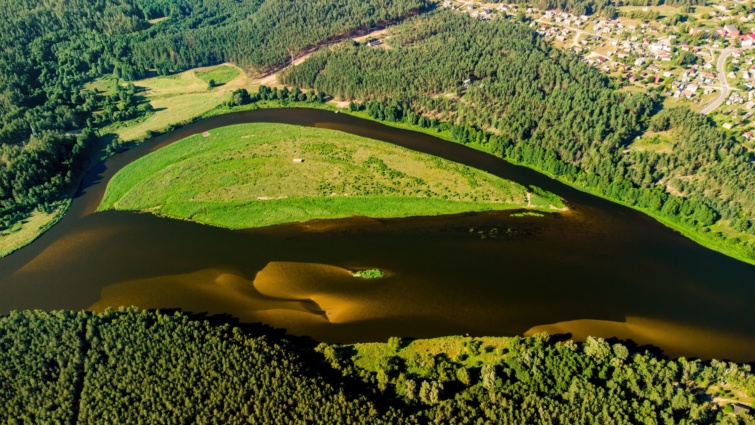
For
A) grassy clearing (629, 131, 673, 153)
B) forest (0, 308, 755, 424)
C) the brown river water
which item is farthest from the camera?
grassy clearing (629, 131, 673, 153)

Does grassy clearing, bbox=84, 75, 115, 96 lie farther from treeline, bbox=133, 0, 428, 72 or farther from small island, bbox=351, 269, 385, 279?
small island, bbox=351, 269, 385, 279

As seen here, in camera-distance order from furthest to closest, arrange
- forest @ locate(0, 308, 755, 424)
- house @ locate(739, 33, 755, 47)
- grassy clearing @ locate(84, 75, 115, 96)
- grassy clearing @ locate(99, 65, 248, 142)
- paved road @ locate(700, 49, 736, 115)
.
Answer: grassy clearing @ locate(84, 75, 115, 96) < house @ locate(739, 33, 755, 47) < grassy clearing @ locate(99, 65, 248, 142) < paved road @ locate(700, 49, 736, 115) < forest @ locate(0, 308, 755, 424)

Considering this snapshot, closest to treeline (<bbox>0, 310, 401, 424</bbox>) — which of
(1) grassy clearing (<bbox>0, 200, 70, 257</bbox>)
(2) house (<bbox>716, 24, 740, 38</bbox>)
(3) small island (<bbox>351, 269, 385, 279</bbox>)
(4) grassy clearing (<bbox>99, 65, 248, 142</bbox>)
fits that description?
(3) small island (<bbox>351, 269, 385, 279</bbox>)

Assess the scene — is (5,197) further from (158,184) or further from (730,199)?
(730,199)

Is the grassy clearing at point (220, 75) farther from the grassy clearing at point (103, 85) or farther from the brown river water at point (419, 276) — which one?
the brown river water at point (419, 276)

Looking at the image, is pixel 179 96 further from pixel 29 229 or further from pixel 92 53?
pixel 29 229


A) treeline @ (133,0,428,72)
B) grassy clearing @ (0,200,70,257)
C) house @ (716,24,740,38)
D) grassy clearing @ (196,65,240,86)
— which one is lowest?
grassy clearing @ (0,200,70,257)

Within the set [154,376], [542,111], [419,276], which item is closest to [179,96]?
[419,276]
